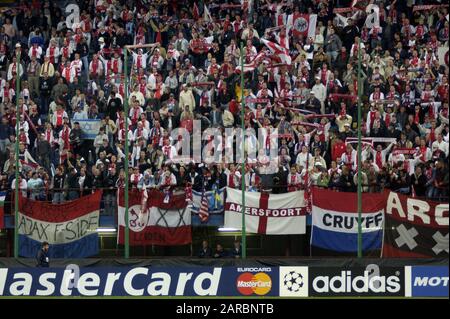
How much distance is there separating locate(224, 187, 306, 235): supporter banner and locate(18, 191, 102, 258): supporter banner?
11.0 ft

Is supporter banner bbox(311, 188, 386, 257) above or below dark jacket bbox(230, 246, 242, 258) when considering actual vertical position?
above

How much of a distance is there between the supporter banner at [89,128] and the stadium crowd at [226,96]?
0.20 meters

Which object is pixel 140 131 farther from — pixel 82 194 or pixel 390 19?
pixel 390 19

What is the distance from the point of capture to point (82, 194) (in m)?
33.4

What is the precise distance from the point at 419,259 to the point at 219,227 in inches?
216

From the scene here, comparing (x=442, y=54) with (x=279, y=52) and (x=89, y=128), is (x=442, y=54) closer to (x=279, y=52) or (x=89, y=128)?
(x=279, y=52)

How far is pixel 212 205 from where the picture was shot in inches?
1240

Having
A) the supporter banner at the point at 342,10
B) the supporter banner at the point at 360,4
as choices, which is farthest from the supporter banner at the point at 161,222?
the supporter banner at the point at 360,4

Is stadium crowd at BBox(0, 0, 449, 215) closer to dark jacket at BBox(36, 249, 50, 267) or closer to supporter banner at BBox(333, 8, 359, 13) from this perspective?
supporter banner at BBox(333, 8, 359, 13)

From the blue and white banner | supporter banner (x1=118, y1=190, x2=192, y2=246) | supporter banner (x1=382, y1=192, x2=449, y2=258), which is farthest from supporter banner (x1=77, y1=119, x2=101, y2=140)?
supporter banner (x1=382, y1=192, x2=449, y2=258)

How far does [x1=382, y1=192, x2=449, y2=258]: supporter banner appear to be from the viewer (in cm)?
2922

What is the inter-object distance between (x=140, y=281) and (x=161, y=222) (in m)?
1.63
